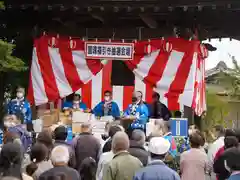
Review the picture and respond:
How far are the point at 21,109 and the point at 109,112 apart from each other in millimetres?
2127

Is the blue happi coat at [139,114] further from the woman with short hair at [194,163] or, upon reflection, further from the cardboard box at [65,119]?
the woman with short hair at [194,163]

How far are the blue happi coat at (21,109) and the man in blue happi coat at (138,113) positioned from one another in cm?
227

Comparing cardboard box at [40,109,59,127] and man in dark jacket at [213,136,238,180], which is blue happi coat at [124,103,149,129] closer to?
cardboard box at [40,109,59,127]

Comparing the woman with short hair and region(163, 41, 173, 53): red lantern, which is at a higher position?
region(163, 41, 173, 53): red lantern

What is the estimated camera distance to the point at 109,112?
12.3 metres

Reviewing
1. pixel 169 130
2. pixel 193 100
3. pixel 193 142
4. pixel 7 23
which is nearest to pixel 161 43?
pixel 193 100

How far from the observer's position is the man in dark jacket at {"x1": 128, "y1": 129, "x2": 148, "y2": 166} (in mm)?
6367

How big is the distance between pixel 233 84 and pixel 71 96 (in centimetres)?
962

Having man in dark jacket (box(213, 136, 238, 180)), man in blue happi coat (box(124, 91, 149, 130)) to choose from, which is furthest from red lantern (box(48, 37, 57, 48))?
man in dark jacket (box(213, 136, 238, 180))

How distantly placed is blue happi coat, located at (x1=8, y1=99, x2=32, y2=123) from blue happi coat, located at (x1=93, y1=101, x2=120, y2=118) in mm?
1696

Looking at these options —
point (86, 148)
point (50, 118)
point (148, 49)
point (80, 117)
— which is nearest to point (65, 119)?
point (50, 118)

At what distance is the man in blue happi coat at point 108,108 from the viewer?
12.3 meters

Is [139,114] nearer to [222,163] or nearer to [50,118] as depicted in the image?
[50,118]

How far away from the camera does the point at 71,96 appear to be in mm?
13859
